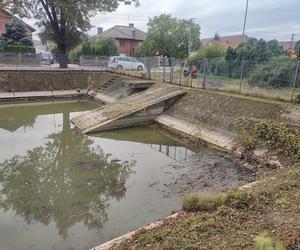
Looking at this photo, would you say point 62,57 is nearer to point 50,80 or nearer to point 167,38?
point 50,80

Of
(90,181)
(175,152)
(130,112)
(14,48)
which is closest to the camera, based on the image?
(90,181)

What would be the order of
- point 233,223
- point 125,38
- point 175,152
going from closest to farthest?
point 233,223, point 175,152, point 125,38

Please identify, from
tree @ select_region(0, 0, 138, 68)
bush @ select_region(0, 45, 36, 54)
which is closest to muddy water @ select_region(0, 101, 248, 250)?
tree @ select_region(0, 0, 138, 68)

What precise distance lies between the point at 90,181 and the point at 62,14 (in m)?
19.5

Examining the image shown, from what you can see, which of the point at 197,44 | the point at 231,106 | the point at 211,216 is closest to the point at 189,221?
the point at 211,216

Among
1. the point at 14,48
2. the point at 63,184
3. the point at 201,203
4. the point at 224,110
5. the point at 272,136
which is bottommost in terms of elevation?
the point at 63,184

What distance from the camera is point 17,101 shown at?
57.9 feet

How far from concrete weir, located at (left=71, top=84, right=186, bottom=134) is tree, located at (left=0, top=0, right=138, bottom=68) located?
38.3 feet

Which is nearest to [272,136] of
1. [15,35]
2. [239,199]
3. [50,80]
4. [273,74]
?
[273,74]

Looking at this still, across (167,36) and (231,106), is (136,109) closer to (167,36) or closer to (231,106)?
(231,106)

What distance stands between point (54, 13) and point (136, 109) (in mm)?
15070

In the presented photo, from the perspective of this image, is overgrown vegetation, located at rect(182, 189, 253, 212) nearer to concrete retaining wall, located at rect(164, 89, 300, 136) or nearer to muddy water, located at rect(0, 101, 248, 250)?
muddy water, located at rect(0, 101, 248, 250)

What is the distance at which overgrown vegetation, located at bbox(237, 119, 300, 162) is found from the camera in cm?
817

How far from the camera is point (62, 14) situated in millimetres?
23219
